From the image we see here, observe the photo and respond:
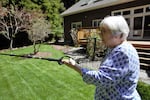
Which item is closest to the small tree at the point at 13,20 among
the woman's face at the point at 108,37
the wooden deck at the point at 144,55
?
the wooden deck at the point at 144,55

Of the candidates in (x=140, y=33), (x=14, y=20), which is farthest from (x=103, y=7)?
(x=14, y=20)

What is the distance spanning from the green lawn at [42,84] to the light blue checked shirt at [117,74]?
3339 mm

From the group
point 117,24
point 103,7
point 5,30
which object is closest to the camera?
point 117,24

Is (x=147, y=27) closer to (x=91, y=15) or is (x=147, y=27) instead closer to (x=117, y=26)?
(x=91, y=15)

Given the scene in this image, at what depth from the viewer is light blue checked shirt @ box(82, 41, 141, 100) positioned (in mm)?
1641

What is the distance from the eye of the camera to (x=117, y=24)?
1.68 metres

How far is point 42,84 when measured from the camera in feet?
20.4

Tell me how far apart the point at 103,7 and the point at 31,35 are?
247 inches

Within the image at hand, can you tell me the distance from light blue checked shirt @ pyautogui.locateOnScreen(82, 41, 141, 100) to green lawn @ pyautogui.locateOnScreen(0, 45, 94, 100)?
3.34 metres

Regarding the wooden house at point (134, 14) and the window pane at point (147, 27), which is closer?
the wooden house at point (134, 14)

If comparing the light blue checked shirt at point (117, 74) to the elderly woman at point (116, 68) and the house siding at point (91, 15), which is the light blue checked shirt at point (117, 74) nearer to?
the elderly woman at point (116, 68)

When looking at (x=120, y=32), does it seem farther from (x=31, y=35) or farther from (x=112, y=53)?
(x=31, y=35)

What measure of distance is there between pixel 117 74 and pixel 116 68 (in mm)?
47

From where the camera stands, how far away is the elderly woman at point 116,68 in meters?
1.64
